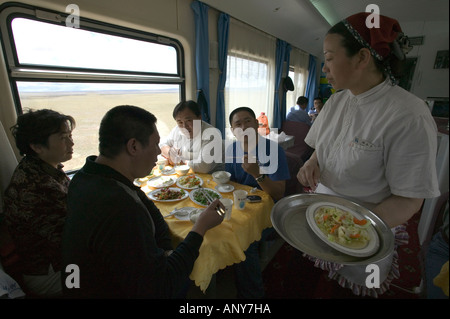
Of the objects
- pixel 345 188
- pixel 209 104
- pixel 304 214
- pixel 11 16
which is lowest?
pixel 304 214

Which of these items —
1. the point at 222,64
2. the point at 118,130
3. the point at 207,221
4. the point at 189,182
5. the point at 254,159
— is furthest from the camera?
the point at 222,64

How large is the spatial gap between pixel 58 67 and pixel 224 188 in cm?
197

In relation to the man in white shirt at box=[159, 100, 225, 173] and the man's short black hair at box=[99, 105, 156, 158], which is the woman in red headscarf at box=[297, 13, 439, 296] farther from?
the man in white shirt at box=[159, 100, 225, 173]

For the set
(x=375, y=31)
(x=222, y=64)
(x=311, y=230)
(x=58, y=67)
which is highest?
(x=222, y=64)

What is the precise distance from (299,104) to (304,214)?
4651 mm

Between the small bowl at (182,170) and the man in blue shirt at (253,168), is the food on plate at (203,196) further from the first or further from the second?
the small bowl at (182,170)

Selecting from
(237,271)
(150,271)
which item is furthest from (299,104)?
(150,271)

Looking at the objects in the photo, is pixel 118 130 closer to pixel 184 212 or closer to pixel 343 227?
pixel 184 212

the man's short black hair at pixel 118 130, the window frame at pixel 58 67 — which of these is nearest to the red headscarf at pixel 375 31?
the man's short black hair at pixel 118 130

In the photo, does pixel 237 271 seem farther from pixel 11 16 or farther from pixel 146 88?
pixel 11 16

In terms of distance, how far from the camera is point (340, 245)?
641 mm

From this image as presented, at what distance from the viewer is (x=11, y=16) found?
1.66 metres

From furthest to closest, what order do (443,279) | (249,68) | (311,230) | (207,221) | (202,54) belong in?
(249,68), (202,54), (207,221), (311,230), (443,279)

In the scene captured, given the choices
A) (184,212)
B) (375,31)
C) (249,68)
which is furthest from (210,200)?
(249,68)
